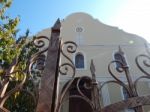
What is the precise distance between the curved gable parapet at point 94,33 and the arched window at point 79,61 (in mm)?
1134

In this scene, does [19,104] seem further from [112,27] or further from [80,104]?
[112,27]

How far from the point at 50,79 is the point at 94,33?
14.8 metres

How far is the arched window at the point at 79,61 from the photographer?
14762mm

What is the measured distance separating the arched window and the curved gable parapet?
3.72 ft

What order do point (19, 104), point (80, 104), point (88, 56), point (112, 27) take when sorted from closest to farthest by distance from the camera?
1. point (19, 104)
2. point (80, 104)
3. point (88, 56)
4. point (112, 27)

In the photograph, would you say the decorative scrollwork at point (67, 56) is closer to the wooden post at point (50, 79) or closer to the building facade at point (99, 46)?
the wooden post at point (50, 79)

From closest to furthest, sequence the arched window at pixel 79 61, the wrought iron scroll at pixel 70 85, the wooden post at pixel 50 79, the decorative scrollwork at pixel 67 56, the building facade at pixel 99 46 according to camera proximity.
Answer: the wooden post at pixel 50 79 → the wrought iron scroll at pixel 70 85 → the decorative scrollwork at pixel 67 56 → the building facade at pixel 99 46 → the arched window at pixel 79 61

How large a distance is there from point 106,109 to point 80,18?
1574 cm

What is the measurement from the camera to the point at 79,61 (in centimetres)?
1505

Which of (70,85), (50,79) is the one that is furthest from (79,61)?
(50,79)

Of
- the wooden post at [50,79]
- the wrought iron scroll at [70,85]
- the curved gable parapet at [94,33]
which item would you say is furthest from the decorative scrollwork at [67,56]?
the curved gable parapet at [94,33]

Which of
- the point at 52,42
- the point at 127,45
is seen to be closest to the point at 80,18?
the point at 127,45

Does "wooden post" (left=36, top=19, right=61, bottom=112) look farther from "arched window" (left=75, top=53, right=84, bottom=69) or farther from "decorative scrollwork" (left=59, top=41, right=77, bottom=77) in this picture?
"arched window" (left=75, top=53, right=84, bottom=69)

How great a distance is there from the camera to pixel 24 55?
9609mm
